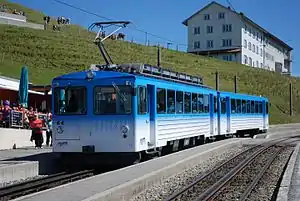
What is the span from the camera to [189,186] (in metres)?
13.7

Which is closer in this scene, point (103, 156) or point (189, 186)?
point (189, 186)

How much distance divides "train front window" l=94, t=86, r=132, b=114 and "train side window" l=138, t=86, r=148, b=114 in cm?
45

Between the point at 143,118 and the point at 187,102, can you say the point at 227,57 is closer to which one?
the point at 187,102

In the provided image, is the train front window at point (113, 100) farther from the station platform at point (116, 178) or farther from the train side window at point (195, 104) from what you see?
the train side window at point (195, 104)

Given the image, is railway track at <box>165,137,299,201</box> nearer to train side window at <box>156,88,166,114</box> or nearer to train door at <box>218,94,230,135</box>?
train side window at <box>156,88,166,114</box>

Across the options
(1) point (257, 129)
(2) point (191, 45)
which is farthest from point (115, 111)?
(2) point (191, 45)

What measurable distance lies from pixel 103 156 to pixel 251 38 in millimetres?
95515

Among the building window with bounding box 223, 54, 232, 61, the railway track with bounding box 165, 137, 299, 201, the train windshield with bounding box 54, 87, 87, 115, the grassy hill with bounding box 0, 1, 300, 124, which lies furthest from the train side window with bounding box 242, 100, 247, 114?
the building window with bounding box 223, 54, 232, 61

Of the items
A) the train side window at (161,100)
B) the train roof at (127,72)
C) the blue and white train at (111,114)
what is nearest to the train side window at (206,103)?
the train roof at (127,72)

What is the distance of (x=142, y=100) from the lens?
17.3 m

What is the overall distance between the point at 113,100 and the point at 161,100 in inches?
103

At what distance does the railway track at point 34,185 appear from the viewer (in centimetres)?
1243

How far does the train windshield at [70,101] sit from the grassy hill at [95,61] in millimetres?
31368

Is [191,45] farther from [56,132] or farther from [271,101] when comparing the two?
[56,132]
